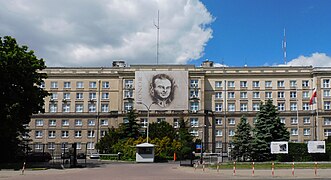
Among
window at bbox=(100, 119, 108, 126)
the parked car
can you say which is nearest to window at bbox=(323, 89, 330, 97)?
window at bbox=(100, 119, 108, 126)

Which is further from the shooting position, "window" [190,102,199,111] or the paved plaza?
"window" [190,102,199,111]

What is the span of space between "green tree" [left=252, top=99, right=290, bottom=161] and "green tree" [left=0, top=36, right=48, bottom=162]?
25.3 meters

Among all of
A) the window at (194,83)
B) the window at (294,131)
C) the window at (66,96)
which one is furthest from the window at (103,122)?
the window at (294,131)

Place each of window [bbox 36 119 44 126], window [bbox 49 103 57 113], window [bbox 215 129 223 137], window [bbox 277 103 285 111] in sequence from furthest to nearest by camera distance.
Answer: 1. window [bbox 49 103 57 113]
2. window [bbox 36 119 44 126]
3. window [bbox 277 103 285 111]
4. window [bbox 215 129 223 137]

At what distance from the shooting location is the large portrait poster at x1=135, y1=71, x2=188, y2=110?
3231 inches

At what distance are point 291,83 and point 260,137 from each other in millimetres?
42335

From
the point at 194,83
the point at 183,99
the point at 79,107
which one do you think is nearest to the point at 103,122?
the point at 79,107

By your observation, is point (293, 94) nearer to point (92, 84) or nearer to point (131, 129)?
point (131, 129)

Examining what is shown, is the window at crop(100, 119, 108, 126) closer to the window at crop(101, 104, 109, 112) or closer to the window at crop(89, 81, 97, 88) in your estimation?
the window at crop(101, 104, 109, 112)

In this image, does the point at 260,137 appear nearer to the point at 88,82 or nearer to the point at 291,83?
the point at 291,83

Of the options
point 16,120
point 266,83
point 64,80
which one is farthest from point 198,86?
point 16,120

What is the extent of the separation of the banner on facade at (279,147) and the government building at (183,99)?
37325mm

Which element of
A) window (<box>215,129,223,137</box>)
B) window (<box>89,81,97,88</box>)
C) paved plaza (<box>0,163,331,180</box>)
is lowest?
paved plaza (<box>0,163,331,180</box>)

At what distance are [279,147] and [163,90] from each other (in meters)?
41.3
